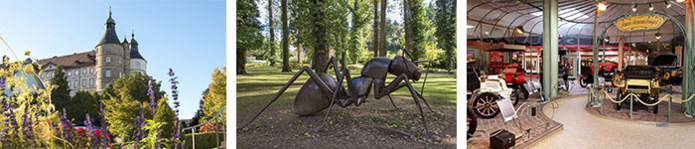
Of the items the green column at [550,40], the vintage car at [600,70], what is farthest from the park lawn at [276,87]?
the vintage car at [600,70]

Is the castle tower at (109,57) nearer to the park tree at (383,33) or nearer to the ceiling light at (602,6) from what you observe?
the park tree at (383,33)

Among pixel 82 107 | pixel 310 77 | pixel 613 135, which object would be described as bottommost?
pixel 613 135

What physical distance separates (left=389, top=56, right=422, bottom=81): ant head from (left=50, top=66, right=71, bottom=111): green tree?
2.66m

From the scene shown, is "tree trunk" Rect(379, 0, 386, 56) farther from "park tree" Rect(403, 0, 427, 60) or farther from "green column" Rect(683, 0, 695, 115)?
"green column" Rect(683, 0, 695, 115)

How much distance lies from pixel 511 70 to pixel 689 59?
9.32 ft

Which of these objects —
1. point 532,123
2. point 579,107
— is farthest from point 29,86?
point 579,107

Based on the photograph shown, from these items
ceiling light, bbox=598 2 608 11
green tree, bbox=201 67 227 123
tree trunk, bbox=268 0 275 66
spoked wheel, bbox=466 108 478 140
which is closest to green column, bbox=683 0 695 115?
ceiling light, bbox=598 2 608 11

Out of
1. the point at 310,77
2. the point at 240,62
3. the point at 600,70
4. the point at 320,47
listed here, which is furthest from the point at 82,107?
the point at 600,70

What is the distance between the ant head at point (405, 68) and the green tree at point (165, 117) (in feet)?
6.27

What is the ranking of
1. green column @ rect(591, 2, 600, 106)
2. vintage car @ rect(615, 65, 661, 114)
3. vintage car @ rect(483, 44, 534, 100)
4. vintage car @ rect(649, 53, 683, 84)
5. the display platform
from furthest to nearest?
vintage car @ rect(649, 53, 683, 84) < vintage car @ rect(483, 44, 534, 100) < green column @ rect(591, 2, 600, 106) < vintage car @ rect(615, 65, 661, 114) < the display platform

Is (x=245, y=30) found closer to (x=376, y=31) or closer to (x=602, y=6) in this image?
(x=376, y=31)

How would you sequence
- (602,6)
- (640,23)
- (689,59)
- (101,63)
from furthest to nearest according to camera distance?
(602,6) → (640,23) → (689,59) → (101,63)

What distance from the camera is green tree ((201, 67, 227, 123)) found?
2586 millimetres

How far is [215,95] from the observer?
2.59m
